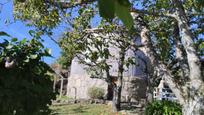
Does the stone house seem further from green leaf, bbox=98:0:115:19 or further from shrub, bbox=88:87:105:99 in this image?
green leaf, bbox=98:0:115:19

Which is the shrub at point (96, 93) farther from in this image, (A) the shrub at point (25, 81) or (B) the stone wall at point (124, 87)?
(A) the shrub at point (25, 81)

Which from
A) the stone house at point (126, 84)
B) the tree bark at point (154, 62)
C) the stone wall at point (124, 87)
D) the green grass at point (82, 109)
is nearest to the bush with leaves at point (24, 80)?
the tree bark at point (154, 62)

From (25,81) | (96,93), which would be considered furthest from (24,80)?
(96,93)

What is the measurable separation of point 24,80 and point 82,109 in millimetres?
15017

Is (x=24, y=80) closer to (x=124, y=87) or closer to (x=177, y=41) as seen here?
(x=177, y=41)

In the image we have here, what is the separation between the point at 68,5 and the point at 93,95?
15972 millimetres

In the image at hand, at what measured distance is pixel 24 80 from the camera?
4.56 m

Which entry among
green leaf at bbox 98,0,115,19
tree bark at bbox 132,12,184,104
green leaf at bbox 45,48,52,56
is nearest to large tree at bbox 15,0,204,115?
tree bark at bbox 132,12,184,104

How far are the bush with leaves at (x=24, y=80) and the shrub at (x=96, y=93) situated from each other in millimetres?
21069

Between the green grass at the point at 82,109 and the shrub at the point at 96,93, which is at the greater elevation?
the shrub at the point at 96,93

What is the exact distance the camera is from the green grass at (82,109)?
714 inches

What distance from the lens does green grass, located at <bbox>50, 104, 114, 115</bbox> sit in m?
18.1

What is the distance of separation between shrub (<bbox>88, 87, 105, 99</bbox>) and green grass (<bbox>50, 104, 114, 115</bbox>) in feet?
14.9

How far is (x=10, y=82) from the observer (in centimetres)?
441
